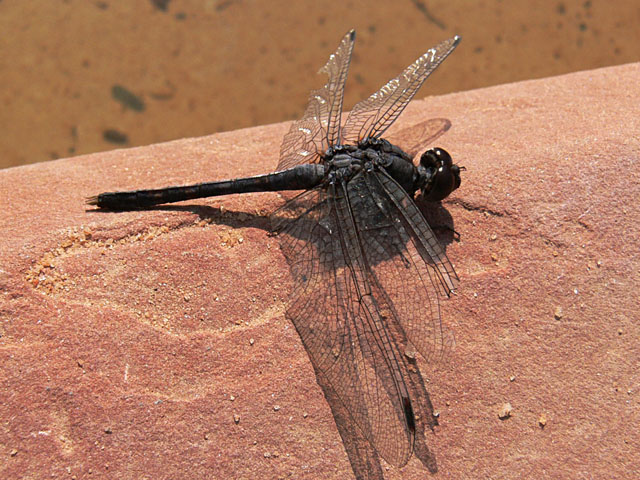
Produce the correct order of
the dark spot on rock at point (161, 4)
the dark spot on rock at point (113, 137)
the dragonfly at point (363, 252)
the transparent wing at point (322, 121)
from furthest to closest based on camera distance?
the dark spot on rock at point (161, 4) < the dark spot on rock at point (113, 137) < the transparent wing at point (322, 121) < the dragonfly at point (363, 252)

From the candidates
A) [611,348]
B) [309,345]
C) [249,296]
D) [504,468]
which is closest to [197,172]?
[249,296]

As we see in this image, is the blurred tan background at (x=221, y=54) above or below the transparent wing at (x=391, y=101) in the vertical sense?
above

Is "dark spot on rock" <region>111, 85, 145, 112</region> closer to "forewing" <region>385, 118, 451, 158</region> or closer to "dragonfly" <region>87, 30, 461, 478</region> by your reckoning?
"dragonfly" <region>87, 30, 461, 478</region>

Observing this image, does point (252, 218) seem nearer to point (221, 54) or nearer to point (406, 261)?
point (406, 261)

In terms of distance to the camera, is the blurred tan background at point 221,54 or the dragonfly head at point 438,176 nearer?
the dragonfly head at point 438,176

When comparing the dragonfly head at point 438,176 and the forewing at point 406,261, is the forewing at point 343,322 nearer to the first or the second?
the forewing at point 406,261

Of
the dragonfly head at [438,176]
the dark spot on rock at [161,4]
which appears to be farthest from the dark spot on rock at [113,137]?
the dragonfly head at [438,176]

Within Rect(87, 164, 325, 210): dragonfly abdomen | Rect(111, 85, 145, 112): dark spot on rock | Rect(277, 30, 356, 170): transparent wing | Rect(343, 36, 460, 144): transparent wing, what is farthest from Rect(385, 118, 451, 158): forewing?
Result: Rect(111, 85, 145, 112): dark spot on rock

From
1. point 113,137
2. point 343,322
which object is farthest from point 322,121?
point 113,137
